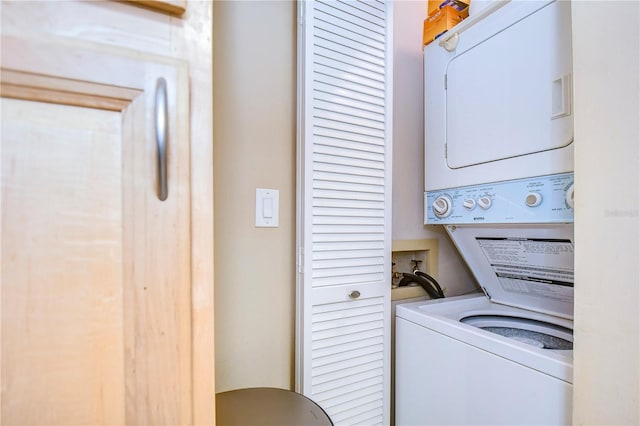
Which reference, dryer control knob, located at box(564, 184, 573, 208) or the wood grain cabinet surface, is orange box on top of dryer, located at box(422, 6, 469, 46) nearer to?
dryer control knob, located at box(564, 184, 573, 208)

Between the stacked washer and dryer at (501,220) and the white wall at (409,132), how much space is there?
0.52ft

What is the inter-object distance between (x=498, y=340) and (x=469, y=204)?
0.61m

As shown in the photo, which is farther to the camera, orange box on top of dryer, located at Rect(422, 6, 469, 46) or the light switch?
orange box on top of dryer, located at Rect(422, 6, 469, 46)

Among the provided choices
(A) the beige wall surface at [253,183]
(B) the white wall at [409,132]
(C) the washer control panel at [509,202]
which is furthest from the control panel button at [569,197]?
(A) the beige wall surface at [253,183]

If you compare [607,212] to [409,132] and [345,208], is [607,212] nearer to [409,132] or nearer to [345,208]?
[345,208]

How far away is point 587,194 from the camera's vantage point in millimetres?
870

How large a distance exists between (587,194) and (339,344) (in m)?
1.04

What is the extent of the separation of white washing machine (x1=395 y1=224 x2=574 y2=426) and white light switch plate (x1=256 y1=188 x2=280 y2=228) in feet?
2.66

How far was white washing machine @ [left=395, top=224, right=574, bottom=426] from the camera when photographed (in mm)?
1051

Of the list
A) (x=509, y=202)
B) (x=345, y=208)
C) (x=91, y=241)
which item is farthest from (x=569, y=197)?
(x=91, y=241)

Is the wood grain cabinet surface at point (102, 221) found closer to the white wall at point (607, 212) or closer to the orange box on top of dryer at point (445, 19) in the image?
the white wall at point (607, 212)

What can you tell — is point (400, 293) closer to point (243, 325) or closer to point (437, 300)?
point (437, 300)

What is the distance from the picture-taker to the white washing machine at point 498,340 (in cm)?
105

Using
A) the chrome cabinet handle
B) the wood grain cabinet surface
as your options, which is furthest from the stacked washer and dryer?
the chrome cabinet handle
